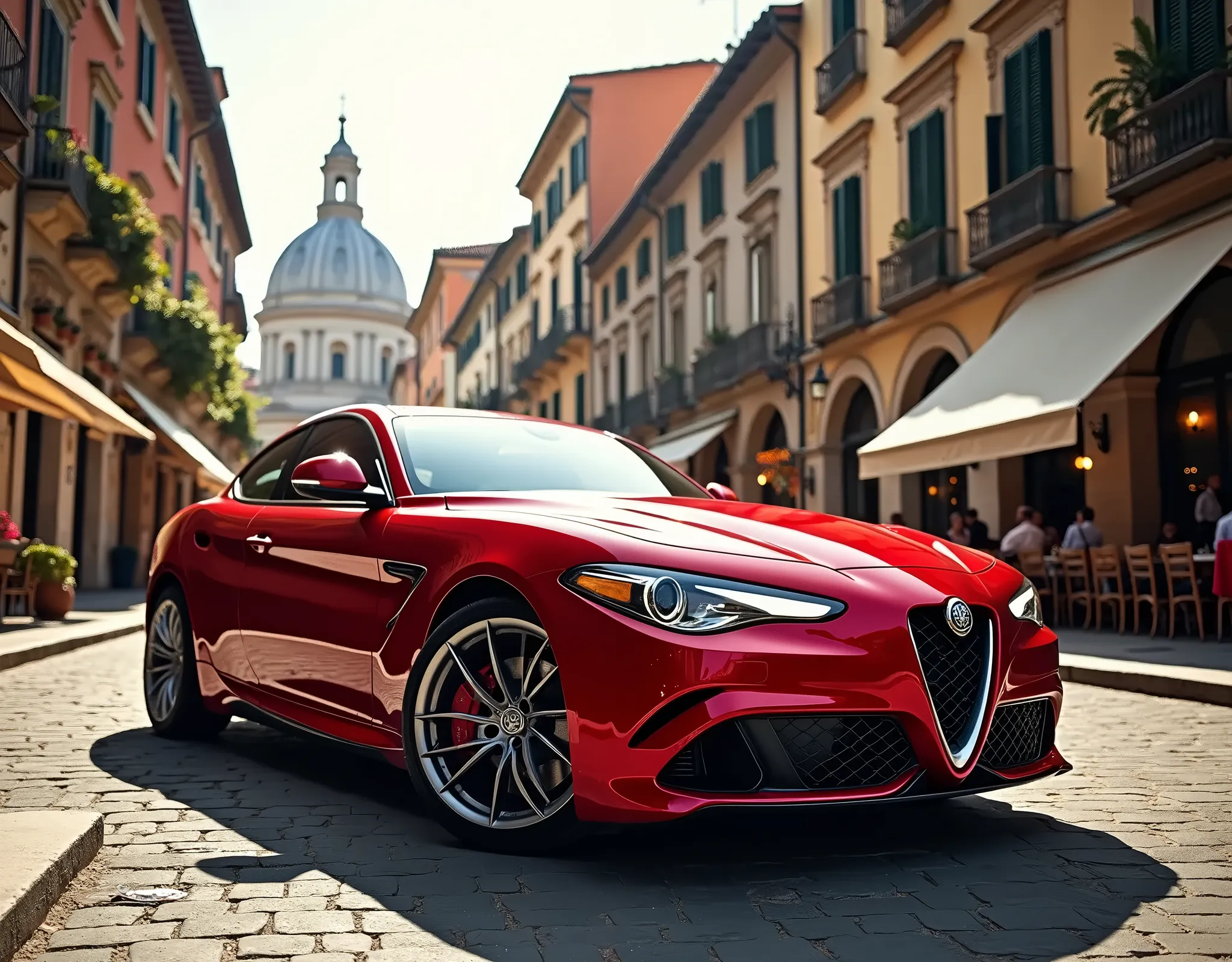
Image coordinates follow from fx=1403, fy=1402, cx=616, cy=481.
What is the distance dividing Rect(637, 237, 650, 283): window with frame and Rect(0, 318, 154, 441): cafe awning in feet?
67.3

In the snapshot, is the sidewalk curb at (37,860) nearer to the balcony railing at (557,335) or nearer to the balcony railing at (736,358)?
the balcony railing at (736,358)

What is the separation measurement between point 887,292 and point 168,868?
17577 millimetres

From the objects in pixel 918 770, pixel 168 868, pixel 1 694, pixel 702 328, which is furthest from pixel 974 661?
pixel 702 328

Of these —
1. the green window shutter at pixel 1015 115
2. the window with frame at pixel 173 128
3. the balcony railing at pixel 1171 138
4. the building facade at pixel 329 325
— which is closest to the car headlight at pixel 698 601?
the balcony railing at pixel 1171 138

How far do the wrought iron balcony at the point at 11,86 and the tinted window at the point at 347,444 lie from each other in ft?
35.7

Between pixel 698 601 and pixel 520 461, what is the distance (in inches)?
65.8

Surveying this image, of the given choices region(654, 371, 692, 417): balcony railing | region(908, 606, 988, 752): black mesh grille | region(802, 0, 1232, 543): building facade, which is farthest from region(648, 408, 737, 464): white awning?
region(908, 606, 988, 752): black mesh grille

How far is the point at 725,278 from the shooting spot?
29.0 m

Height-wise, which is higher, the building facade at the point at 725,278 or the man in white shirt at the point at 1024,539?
the building facade at the point at 725,278

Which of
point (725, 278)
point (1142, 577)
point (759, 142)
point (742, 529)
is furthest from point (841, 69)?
point (742, 529)

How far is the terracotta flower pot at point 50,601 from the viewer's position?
49.1 ft

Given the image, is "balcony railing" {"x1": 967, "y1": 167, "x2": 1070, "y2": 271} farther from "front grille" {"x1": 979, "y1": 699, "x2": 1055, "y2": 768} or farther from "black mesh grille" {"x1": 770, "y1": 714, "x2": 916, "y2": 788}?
"black mesh grille" {"x1": 770, "y1": 714, "x2": 916, "y2": 788}

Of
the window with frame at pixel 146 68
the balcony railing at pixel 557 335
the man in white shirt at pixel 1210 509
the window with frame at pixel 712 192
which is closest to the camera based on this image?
the man in white shirt at pixel 1210 509

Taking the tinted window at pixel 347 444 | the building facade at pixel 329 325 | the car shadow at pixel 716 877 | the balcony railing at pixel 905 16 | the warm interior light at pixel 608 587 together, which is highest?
the building facade at pixel 329 325
